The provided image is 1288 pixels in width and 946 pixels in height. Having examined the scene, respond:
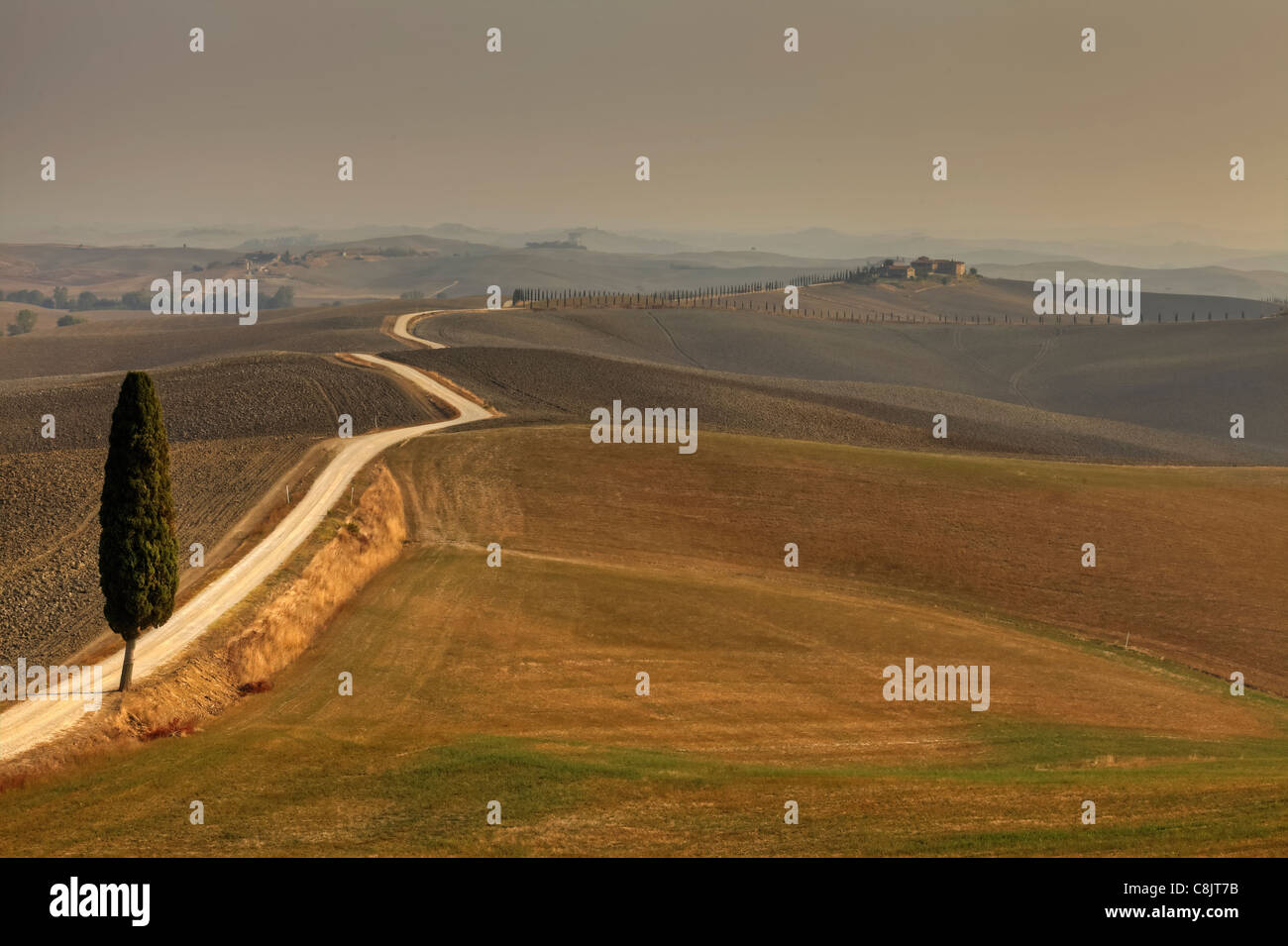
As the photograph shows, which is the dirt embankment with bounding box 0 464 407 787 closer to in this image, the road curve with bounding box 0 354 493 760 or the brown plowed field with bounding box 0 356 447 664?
the road curve with bounding box 0 354 493 760

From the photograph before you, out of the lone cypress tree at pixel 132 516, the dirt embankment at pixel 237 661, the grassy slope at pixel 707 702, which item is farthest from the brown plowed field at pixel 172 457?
the grassy slope at pixel 707 702

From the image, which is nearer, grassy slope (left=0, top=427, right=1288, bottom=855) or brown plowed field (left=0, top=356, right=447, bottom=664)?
grassy slope (left=0, top=427, right=1288, bottom=855)

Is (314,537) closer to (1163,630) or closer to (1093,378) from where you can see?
(1163,630)

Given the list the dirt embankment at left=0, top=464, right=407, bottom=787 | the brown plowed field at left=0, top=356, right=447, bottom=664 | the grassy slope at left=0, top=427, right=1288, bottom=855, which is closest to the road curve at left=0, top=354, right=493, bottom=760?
the dirt embankment at left=0, top=464, right=407, bottom=787

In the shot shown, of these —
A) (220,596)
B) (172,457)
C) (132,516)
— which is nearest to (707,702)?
(132,516)

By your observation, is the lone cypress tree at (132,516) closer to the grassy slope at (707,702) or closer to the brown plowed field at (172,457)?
the grassy slope at (707,702)
